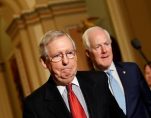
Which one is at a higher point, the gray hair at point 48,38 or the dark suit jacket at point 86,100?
the gray hair at point 48,38

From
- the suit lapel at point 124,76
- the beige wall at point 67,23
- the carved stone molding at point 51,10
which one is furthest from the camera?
the carved stone molding at point 51,10

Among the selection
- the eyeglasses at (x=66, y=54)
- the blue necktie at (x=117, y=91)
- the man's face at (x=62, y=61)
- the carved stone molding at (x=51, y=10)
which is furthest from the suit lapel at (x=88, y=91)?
the carved stone molding at (x=51, y=10)

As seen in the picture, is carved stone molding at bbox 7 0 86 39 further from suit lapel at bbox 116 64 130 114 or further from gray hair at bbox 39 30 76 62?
gray hair at bbox 39 30 76 62

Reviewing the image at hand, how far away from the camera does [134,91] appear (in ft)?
12.0

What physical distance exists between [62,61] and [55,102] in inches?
10.3

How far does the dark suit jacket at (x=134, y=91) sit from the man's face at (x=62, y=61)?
0.83m

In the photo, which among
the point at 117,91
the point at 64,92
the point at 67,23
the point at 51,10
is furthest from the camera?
the point at 67,23

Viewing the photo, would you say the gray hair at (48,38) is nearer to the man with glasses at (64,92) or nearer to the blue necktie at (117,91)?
the man with glasses at (64,92)

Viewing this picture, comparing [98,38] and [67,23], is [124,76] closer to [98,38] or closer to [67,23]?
[98,38]

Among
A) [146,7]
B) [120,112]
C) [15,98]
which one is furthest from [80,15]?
[120,112]

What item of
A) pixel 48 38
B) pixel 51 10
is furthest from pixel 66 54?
pixel 51 10

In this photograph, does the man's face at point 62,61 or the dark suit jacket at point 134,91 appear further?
the dark suit jacket at point 134,91

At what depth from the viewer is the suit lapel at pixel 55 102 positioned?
2811mm

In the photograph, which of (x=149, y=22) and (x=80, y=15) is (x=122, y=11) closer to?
(x=149, y=22)
